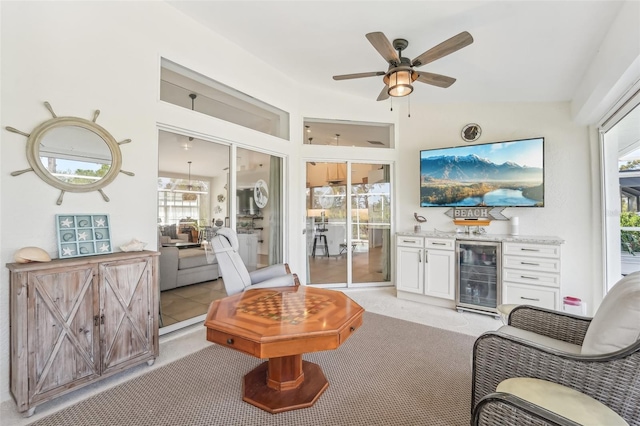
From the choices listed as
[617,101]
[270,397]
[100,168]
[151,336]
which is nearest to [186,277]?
[151,336]

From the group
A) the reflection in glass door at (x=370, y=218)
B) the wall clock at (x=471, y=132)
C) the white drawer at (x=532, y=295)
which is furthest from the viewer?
the reflection in glass door at (x=370, y=218)

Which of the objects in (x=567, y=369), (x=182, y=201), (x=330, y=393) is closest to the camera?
(x=567, y=369)

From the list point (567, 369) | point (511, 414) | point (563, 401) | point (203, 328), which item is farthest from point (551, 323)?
point (203, 328)

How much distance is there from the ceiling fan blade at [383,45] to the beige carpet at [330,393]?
2622mm

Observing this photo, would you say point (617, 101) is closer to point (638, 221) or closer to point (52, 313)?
point (638, 221)

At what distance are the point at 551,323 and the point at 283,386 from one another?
1831 mm

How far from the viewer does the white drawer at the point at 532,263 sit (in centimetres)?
310

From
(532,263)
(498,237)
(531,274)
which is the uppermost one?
(498,237)

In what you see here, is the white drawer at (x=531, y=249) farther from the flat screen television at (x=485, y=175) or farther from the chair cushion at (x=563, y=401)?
the chair cushion at (x=563, y=401)

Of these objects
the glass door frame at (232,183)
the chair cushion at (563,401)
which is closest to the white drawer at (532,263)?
the chair cushion at (563,401)

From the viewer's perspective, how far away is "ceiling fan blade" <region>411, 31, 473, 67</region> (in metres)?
2.14

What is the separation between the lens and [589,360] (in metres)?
1.26

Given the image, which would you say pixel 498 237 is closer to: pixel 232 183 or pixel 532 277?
pixel 532 277

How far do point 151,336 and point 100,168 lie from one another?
1.44 metres
